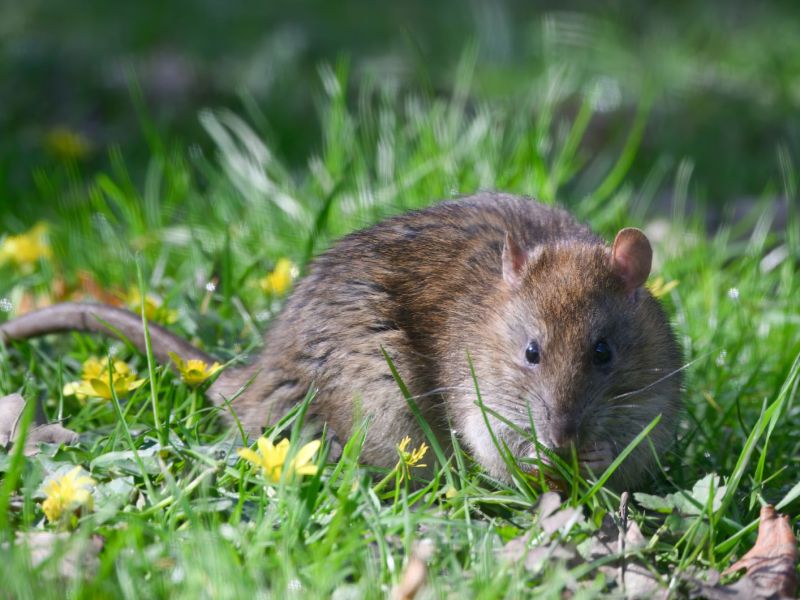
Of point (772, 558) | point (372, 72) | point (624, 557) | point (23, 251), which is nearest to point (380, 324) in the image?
point (624, 557)

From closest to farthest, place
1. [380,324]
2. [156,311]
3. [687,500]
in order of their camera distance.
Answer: [687,500] → [380,324] → [156,311]

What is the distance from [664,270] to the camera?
17.4 ft

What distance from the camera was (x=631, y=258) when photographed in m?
3.69

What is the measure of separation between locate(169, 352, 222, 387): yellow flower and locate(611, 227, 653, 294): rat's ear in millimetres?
1383

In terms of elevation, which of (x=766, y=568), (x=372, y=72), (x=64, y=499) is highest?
(x=372, y=72)

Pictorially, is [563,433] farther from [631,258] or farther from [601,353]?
[631,258]

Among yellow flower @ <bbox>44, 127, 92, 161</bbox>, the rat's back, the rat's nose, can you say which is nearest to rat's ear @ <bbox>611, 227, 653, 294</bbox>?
the rat's back

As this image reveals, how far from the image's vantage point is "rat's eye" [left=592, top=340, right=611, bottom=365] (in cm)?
355

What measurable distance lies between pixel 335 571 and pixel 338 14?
8883 millimetres

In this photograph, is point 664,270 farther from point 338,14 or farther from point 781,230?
point 338,14

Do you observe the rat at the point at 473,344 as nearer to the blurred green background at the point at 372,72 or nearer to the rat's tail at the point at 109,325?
the rat's tail at the point at 109,325

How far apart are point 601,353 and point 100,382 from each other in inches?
64.6

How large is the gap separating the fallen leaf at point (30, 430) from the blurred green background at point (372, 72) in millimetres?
2362

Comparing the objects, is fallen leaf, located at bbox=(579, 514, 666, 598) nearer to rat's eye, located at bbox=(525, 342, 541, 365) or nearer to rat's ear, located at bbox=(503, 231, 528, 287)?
rat's eye, located at bbox=(525, 342, 541, 365)
